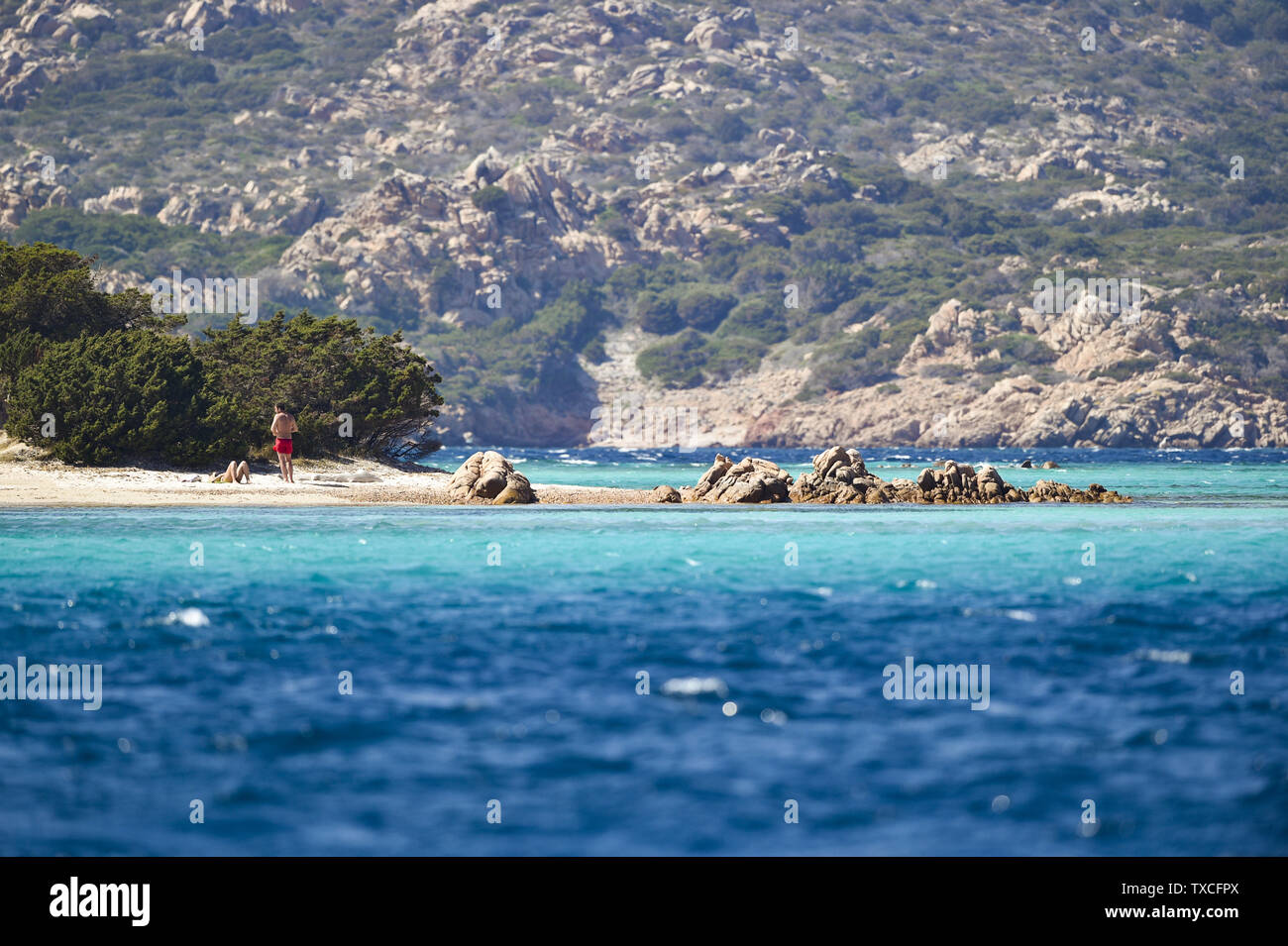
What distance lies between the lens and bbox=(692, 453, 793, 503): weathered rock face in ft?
149

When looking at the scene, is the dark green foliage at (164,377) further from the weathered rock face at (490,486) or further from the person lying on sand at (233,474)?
the weathered rock face at (490,486)

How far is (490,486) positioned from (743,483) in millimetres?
8691

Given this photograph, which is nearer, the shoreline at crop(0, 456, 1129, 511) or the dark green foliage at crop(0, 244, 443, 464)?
the shoreline at crop(0, 456, 1129, 511)

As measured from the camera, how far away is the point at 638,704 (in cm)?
1456

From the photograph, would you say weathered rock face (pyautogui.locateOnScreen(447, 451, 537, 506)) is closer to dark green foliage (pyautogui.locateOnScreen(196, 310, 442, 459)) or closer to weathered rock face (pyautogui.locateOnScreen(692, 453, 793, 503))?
weathered rock face (pyautogui.locateOnScreen(692, 453, 793, 503))

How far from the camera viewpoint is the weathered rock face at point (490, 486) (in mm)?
44531

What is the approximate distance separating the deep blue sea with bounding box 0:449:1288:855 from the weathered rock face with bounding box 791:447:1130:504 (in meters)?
17.2

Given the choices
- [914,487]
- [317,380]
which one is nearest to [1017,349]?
[914,487]

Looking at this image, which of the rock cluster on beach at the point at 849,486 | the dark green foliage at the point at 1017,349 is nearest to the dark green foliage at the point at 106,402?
the rock cluster on beach at the point at 849,486

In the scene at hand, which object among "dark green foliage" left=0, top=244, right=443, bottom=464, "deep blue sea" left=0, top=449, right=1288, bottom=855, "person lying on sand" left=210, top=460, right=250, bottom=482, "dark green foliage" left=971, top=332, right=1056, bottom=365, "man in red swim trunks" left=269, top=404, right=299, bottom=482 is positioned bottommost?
"deep blue sea" left=0, top=449, right=1288, bottom=855

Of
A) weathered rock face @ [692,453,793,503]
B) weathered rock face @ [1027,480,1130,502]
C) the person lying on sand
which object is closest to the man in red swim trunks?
the person lying on sand

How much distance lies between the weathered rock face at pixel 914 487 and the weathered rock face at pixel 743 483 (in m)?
0.90

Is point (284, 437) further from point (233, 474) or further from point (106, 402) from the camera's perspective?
point (106, 402)
